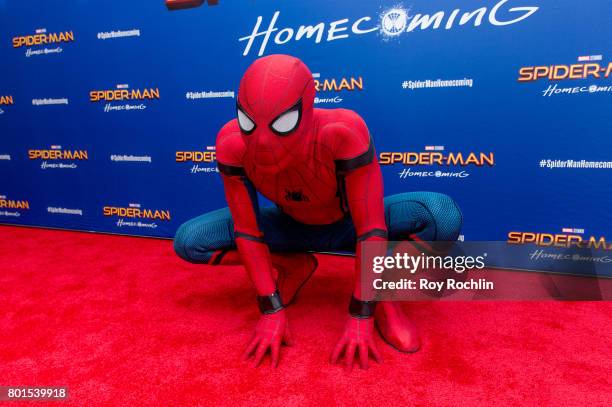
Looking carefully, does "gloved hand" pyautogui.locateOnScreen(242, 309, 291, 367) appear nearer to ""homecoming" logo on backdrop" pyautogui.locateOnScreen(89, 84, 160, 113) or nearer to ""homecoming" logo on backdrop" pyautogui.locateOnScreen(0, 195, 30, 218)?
""homecoming" logo on backdrop" pyautogui.locateOnScreen(89, 84, 160, 113)

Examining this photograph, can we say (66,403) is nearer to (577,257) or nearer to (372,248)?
(372,248)

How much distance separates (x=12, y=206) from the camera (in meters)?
3.18

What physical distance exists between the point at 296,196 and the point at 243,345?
54 centimetres

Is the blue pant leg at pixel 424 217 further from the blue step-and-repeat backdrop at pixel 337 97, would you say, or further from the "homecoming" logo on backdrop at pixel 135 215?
the "homecoming" logo on backdrop at pixel 135 215

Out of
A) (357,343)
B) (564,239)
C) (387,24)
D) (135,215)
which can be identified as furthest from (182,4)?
(564,239)

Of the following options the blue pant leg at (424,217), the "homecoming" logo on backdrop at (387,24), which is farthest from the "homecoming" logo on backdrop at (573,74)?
the blue pant leg at (424,217)

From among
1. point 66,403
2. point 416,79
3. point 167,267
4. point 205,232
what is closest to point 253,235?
point 205,232

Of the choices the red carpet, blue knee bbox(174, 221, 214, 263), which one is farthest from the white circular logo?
blue knee bbox(174, 221, 214, 263)

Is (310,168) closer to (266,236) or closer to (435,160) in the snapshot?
(266,236)

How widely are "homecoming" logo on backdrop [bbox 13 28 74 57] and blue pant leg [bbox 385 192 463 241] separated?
2539 millimetres

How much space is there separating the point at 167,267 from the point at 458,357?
1.55 metres

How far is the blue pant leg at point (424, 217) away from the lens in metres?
1.37

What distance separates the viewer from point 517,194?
2.00 m

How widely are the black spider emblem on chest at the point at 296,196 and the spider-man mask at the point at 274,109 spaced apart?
23 cm
